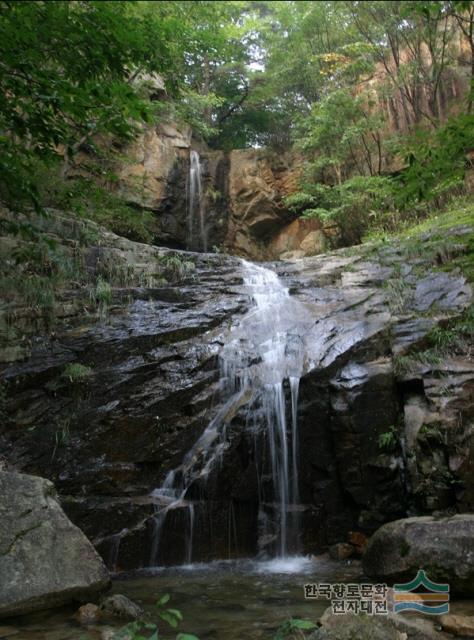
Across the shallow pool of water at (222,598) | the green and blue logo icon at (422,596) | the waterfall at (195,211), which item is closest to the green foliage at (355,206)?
the waterfall at (195,211)

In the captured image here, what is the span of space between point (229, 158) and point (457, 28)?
8.73 meters

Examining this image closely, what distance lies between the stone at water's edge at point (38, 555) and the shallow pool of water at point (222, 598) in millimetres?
157

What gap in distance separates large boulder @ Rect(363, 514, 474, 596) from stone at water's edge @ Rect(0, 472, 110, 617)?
2.67 meters

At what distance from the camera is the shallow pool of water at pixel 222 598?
3.77 m

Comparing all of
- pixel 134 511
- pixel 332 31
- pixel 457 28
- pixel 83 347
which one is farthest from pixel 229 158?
pixel 134 511

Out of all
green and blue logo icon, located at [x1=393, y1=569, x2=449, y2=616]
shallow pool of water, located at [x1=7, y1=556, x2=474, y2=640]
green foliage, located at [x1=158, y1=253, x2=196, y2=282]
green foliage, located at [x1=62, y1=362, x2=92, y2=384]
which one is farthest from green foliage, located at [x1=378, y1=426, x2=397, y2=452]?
green foliage, located at [x1=158, y1=253, x2=196, y2=282]

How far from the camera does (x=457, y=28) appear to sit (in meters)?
15.4

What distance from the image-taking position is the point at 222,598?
4.72 metres

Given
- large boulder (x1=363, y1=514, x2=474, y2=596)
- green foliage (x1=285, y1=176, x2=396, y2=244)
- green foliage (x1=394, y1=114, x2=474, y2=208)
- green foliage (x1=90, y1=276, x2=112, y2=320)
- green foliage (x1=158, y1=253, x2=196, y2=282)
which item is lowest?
large boulder (x1=363, y1=514, x2=474, y2=596)

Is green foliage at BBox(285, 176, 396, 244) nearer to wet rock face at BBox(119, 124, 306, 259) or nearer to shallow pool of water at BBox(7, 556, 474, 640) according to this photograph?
wet rock face at BBox(119, 124, 306, 259)

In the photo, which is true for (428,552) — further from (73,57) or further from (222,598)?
(73,57)

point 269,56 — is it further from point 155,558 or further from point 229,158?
point 155,558

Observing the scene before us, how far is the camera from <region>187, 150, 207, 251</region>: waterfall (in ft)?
58.8

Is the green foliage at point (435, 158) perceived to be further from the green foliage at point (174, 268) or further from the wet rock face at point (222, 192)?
the wet rock face at point (222, 192)
